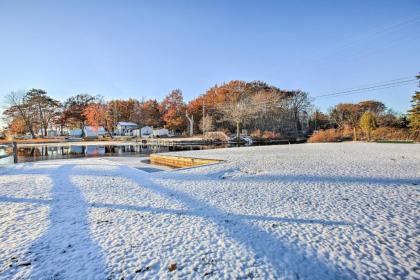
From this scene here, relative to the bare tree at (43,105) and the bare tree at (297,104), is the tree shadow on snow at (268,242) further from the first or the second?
the bare tree at (43,105)

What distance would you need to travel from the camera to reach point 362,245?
7.87 feet

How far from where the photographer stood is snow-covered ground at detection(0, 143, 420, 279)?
2062 mm

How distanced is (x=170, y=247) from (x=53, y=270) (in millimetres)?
1112

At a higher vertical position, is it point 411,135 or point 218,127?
point 218,127

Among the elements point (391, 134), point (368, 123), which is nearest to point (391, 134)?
point (391, 134)

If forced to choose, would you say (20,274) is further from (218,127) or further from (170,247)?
(218,127)

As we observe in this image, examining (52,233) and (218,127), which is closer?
(52,233)

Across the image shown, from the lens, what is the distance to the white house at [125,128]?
44478 millimetres

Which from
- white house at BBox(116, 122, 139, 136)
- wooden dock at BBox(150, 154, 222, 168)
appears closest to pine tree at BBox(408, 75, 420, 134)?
wooden dock at BBox(150, 154, 222, 168)

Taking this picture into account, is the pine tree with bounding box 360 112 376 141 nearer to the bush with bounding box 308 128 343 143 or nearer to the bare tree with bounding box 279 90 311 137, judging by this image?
the bush with bounding box 308 128 343 143

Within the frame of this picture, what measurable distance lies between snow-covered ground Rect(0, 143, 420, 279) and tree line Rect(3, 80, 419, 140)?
25538mm

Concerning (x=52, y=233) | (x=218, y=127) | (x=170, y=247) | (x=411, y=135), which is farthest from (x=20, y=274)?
(x=218, y=127)

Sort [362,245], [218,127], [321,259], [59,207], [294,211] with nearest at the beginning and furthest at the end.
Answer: [321,259]
[362,245]
[294,211]
[59,207]
[218,127]

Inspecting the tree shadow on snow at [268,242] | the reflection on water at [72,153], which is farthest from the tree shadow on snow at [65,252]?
the reflection on water at [72,153]
